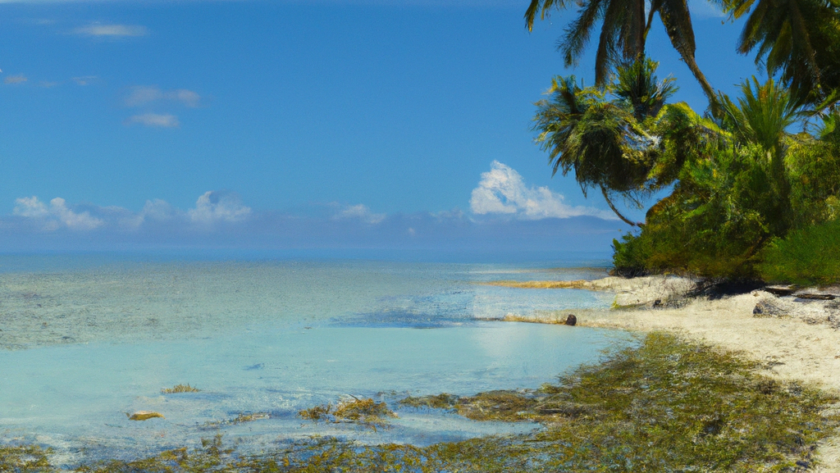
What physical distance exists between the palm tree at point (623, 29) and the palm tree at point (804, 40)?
306 centimetres

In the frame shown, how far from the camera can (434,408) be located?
18.5 feet

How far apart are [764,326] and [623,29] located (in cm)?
1711

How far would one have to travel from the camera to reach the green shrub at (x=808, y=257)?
9727mm

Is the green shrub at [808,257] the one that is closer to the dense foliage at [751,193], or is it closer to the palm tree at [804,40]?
the dense foliage at [751,193]

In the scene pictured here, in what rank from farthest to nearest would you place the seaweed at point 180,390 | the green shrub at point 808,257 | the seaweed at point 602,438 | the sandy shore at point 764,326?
1. the green shrub at point 808,257
2. the seaweed at point 180,390
3. the sandy shore at point 764,326
4. the seaweed at point 602,438

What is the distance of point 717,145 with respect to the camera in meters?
14.7

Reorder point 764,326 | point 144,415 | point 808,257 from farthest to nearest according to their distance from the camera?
point 808,257 < point 764,326 < point 144,415

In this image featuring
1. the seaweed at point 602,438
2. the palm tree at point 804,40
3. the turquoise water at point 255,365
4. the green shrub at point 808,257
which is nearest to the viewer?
the seaweed at point 602,438

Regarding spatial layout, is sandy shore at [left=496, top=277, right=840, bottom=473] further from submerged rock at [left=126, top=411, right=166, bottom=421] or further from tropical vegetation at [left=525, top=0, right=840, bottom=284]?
submerged rock at [left=126, top=411, right=166, bottom=421]

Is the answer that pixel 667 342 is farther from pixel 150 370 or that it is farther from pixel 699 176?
pixel 150 370

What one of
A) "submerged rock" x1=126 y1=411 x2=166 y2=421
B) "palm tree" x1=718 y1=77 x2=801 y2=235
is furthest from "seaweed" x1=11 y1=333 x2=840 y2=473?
"palm tree" x1=718 y1=77 x2=801 y2=235

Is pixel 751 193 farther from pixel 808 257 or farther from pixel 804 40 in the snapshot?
pixel 804 40

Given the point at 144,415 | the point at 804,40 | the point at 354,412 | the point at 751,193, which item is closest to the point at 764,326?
the point at 751,193

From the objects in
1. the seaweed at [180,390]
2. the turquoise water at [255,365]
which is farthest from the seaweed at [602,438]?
the seaweed at [180,390]
